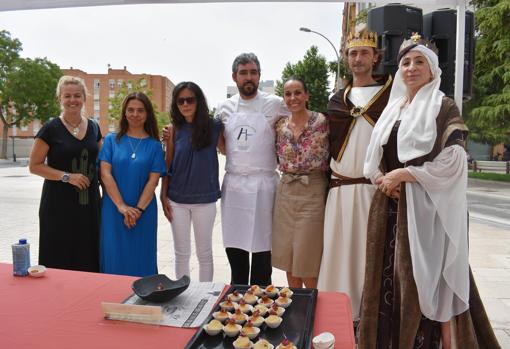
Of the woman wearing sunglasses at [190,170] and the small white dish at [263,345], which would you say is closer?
the small white dish at [263,345]

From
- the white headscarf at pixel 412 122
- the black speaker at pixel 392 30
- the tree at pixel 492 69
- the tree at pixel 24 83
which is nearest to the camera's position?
the white headscarf at pixel 412 122

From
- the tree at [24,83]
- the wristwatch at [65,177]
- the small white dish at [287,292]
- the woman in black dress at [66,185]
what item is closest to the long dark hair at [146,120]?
the woman in black dress at [66,185]

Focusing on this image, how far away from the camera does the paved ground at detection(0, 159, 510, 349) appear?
4281 millimetres

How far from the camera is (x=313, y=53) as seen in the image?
31.7 m

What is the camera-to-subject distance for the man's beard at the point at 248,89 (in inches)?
135

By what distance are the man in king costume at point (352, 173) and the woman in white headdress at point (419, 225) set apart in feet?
0.96

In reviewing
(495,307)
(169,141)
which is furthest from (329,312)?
→ (495,307)

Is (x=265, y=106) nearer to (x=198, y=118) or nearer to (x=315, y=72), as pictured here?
(x=198, y=118)

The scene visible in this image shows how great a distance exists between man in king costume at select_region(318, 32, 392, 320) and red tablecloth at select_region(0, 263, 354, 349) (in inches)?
44.9

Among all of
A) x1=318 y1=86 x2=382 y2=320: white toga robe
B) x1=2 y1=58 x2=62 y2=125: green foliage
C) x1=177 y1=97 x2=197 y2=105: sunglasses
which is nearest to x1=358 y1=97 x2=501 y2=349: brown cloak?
x1=318 y1=86 x2=382 y2=320: white toga robe

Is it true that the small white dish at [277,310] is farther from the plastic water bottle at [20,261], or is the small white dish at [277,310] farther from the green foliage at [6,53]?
the green foliage at [6,53]

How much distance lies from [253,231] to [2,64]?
35.6 m

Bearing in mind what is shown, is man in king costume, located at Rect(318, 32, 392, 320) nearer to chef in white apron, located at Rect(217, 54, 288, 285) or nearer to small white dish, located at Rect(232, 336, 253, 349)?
chef in white apron, located at Rect(217, 54, 288, 285)

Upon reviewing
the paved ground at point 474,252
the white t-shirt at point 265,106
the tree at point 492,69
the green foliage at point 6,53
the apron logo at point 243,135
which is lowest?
the paved ground at point 474,252
